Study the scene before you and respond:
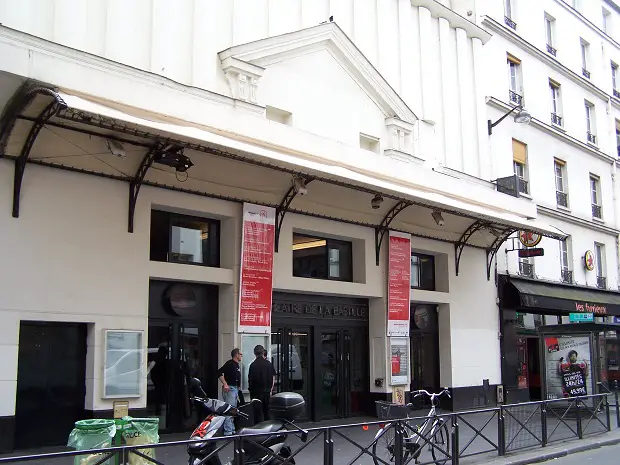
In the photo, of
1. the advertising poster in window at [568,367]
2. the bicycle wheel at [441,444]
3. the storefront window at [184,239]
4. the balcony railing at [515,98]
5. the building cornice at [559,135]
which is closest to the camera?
the bicycle wheel at [441,444]

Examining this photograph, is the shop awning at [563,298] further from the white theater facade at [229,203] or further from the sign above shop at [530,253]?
the white theater facade at [229,203]

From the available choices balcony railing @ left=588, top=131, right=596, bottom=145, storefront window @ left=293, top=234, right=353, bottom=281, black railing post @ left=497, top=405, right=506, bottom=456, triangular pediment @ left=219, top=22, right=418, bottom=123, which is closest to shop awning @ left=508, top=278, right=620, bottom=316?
balcony railing @ left=588, top=131, right=596, bottom=145

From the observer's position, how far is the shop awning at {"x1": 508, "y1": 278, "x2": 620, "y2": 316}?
19.9m

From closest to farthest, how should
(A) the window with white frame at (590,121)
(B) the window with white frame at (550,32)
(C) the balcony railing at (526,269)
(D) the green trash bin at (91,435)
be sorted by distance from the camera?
1. (D) the green trash bin at (91,435)
2. (C) the balcony railing at (526,269)
3. (B) the window with white frame at (550,32)
4. (A) the window with white frame at (590,121)

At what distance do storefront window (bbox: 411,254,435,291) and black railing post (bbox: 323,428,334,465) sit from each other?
10.1m

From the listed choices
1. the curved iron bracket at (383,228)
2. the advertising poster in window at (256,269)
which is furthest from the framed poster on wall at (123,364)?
the curved iron bracket at (383,228)

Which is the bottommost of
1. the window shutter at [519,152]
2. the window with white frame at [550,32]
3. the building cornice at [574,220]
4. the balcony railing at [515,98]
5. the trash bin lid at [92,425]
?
the trash bin lid at [92,425]

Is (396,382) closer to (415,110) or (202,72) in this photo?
(415,110)

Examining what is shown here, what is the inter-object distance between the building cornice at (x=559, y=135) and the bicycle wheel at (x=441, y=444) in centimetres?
1301

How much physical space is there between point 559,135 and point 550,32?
4.24 m

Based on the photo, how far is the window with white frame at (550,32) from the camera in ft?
80.9

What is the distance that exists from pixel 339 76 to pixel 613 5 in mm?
20079

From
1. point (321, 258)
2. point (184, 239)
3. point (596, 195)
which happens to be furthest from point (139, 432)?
point (596, 195)

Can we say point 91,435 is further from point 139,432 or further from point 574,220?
point 574,220
